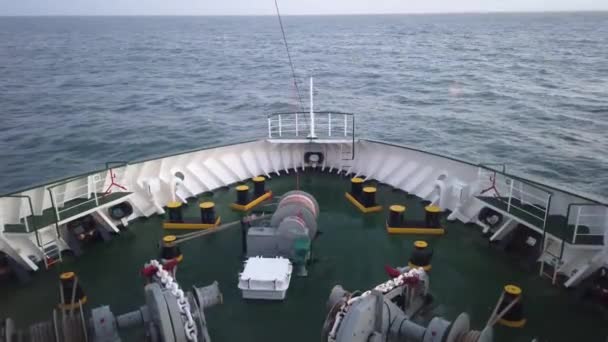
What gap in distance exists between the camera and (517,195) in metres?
8.66

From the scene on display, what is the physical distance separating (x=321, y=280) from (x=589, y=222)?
4.22m

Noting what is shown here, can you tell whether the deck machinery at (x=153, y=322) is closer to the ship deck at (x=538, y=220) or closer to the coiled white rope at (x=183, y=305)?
the coiled white rope at (x=183, y=305)

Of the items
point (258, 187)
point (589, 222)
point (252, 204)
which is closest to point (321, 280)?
point (252, 204)

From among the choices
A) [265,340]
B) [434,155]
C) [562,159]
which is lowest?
[562,159]

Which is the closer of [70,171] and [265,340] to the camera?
[265,340]

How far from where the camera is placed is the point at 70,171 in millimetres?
20219

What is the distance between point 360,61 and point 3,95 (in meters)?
33.2

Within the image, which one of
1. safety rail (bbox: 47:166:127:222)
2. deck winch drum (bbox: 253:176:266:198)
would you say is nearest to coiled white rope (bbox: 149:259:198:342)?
safety rail (bbox: 47:166:127:222)

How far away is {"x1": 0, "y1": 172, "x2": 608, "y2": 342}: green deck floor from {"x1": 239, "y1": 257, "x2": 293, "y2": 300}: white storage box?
0.14 meters

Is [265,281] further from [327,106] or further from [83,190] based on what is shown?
[327,106]

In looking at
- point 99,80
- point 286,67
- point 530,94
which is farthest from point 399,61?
point 99,80

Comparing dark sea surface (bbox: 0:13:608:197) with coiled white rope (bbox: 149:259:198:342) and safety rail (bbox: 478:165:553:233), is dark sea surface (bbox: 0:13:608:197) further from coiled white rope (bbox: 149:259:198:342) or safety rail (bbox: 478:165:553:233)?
coiled white rope (bbox: 149:259:198:342)

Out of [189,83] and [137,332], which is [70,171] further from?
[189,83]

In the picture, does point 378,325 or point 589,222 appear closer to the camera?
point 378,325
